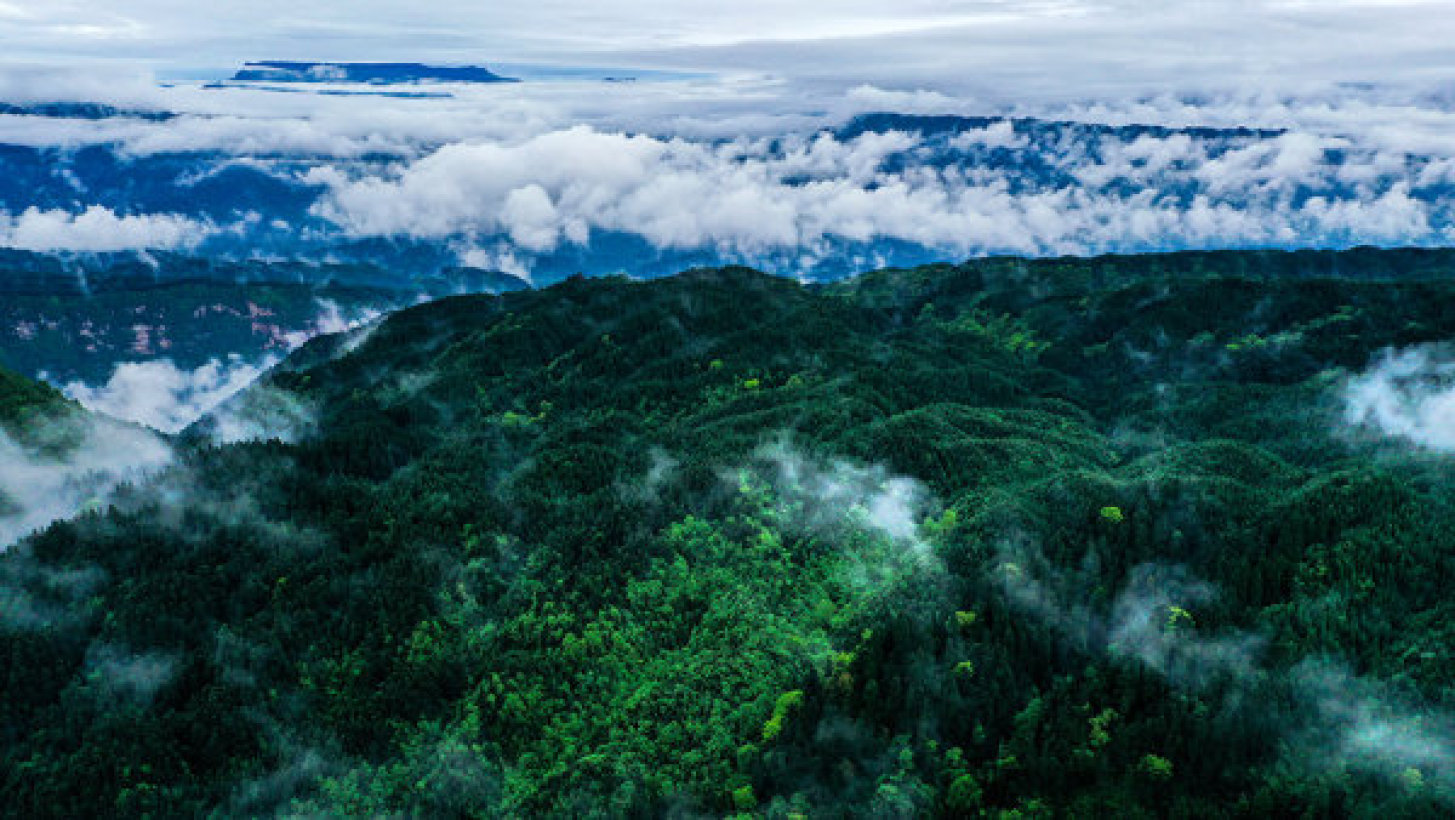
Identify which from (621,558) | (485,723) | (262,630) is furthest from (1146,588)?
(262,630)

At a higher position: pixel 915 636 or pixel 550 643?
pixel 915 636

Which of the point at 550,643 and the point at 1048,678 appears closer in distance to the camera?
the point at 1048,678

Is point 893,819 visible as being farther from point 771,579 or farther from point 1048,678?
point 771,579

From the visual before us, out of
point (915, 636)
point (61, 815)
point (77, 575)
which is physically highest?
point (915, 636)

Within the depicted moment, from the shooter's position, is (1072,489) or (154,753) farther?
(1072,489)

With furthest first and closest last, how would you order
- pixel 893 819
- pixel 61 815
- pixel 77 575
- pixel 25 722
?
pixel 77 575
pixel 25 722
pixel 61 815
pixel 893 819

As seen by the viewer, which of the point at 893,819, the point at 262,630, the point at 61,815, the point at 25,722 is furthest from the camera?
the point at 262,630

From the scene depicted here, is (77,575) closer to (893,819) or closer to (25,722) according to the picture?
(25,722)

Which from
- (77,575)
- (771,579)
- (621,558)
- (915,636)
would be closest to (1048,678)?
(915,636)

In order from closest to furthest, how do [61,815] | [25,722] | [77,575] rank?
[61,815]
[25,722]
[77,575]
